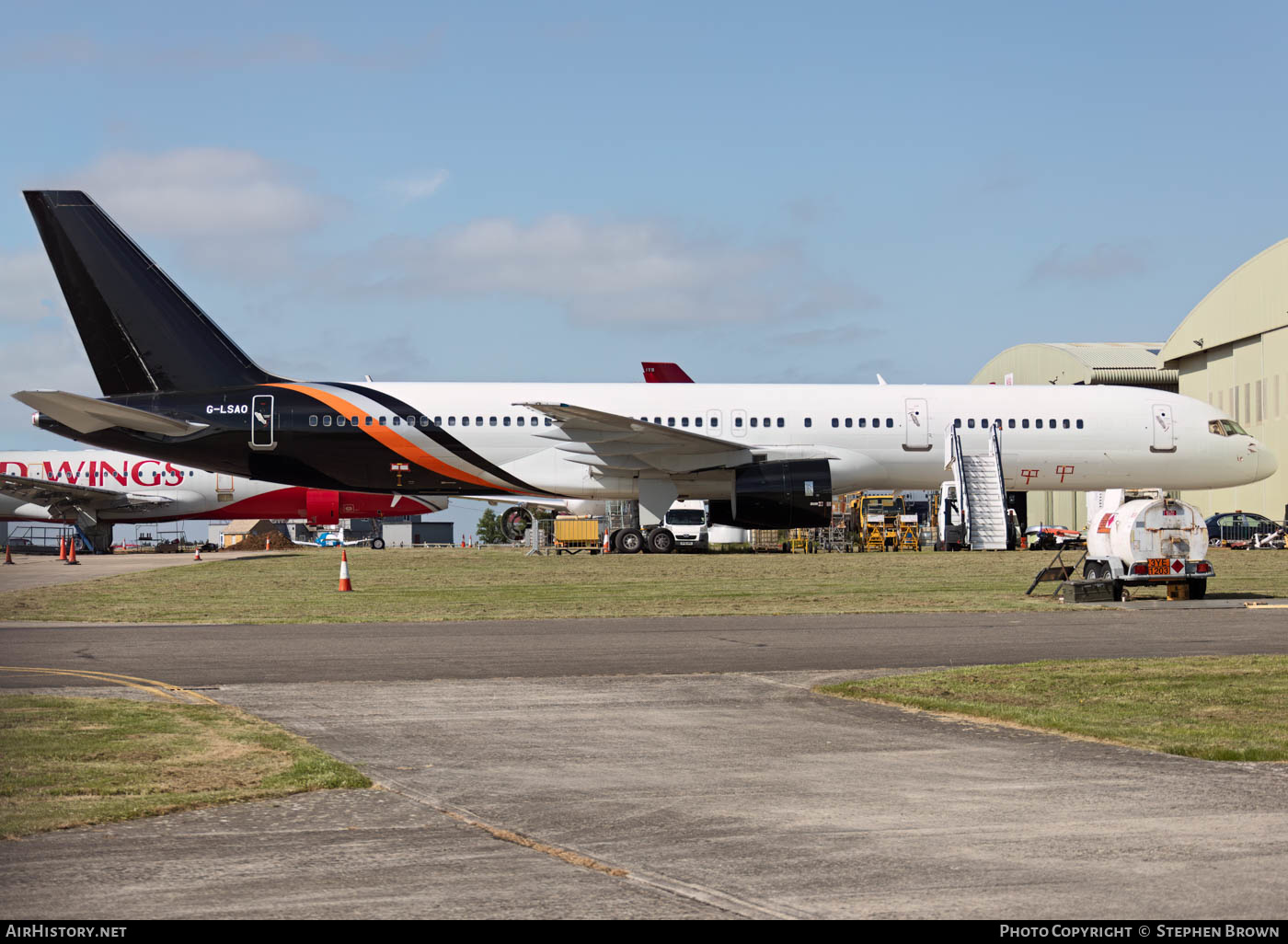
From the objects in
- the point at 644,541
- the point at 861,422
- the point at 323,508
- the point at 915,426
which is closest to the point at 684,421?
the point at 644,541

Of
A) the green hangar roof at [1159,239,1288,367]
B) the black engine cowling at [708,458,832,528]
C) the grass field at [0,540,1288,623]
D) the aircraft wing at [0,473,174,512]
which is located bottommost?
the grass field at [0,540,1288,623]

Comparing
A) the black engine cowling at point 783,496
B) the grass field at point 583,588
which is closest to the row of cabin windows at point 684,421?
the black engine cowling at point 783,496

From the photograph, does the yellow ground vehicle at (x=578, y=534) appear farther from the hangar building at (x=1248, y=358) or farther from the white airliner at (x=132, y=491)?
the hangar building at (x=1248, y=358)

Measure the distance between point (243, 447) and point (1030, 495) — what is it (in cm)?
4850

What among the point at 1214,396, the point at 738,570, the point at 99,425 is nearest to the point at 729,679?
the point at 738,570

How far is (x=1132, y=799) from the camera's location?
22.1ft

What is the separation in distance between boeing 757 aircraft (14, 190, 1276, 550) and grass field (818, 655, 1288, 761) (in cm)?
2161

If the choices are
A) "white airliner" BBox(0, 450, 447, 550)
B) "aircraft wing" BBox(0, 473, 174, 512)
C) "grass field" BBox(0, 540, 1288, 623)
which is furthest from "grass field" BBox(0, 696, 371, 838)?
"aircraft wing" BBox(0, 473, 174, 512)

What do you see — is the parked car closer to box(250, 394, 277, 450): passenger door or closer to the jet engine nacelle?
the jet engine nacelle

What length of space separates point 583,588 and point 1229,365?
42.0 meters

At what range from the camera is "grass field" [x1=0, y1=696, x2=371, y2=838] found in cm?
663

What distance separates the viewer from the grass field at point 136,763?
6.63 meters

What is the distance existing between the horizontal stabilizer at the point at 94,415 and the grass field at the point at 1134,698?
26477mm
